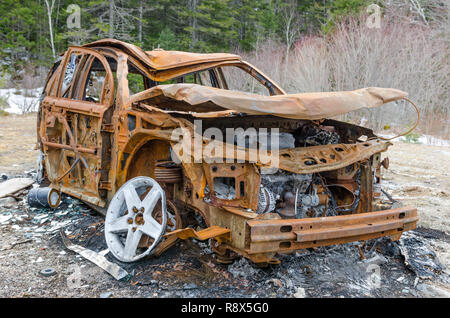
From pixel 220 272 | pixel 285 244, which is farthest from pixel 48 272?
Answer: pixel 285 244

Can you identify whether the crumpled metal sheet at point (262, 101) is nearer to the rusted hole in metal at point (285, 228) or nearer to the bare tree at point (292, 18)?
the rusted hole in metal at point (285, 228)

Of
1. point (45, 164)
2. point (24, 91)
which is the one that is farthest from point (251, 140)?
point (24, 91)

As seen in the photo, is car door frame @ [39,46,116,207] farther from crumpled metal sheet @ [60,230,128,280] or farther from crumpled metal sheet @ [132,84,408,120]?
crumpled metal sheet @ [132,84,408,120]

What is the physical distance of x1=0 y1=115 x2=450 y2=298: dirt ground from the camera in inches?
119

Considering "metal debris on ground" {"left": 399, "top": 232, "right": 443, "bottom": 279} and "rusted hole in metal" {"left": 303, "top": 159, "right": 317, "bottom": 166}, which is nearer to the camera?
"rusted hole in metal" {"left": 303, "top": 159, "right": 317, "bottom": 166}

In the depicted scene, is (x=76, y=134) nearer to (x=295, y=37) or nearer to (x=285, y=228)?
(x=285, y=228)

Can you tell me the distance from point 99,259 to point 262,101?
2074 mm

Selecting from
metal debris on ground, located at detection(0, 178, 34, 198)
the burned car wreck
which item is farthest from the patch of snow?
the burned car wreck

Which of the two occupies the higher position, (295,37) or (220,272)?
(295,37)

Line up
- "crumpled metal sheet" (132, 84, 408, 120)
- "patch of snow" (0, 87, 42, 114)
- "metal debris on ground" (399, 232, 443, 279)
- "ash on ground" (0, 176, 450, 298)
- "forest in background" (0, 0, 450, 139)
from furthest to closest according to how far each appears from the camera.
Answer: "patch of snow" (0, 87, 42, 114)
"forest in background" (0, 0, 450, 139)
"metal debris on ground" (399, 232, 443, 279)
"ash on ground" (0, 176, 450, 298)
"crumpled metal sheet" (132, 84, 408, 120)

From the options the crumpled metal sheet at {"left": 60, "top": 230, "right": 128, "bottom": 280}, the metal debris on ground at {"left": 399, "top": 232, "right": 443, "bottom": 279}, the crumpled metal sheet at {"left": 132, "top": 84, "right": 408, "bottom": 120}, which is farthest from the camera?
the metal debris on ground at {"left": 399, "top": 232, "right": 443, "bottom": 279}

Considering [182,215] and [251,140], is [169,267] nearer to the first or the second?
[182,215]

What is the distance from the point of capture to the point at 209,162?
9.23 feet

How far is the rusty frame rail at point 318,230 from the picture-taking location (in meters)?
2.70
